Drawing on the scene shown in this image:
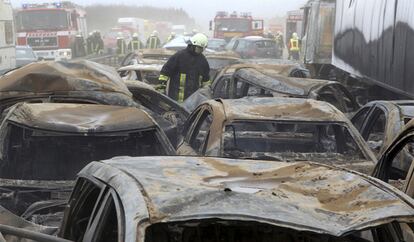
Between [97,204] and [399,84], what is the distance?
26.8 feet

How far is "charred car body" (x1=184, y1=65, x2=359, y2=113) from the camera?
8.63 metres

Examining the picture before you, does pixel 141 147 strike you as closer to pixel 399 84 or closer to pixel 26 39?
pixel 399 84

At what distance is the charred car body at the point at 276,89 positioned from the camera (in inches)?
340

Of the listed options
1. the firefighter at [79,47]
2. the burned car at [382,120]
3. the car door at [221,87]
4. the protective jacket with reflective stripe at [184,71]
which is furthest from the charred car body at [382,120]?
the firefighter at [79,47]

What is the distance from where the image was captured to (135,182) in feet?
9.95

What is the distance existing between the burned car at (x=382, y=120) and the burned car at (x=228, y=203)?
249cm

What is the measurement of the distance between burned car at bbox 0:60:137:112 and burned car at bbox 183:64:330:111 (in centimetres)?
162

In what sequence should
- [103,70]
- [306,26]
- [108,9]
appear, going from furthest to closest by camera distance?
[108,9], [306,26], [103,70]

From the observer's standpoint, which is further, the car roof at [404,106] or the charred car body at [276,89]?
the charred car body at [276,89]

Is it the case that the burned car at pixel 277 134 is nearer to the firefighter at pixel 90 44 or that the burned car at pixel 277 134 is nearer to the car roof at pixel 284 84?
the car roof at pixel 284 84

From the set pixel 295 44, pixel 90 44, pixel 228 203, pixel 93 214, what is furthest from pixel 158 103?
pixel 90 44

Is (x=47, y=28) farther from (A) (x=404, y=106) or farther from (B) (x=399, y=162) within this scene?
(B) (x=399, y=162)

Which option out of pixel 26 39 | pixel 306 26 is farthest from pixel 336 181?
pixel 26 39

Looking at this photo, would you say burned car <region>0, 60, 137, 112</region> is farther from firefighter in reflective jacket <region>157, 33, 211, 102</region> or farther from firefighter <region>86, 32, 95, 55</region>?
firefighter <region>86, 32, 95, 55</region>
